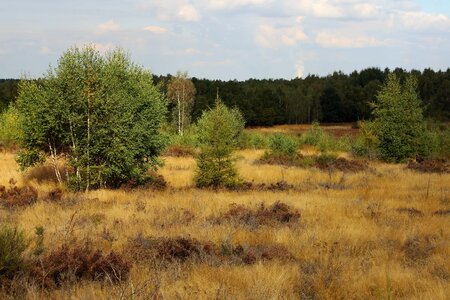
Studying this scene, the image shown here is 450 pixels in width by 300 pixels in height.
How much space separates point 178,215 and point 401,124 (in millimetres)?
19526

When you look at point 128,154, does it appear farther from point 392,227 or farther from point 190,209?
point 392,227

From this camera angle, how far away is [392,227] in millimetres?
10055

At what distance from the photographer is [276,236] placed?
912cm

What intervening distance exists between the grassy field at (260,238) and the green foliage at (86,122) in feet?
4.17

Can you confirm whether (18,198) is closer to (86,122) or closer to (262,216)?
(86,122)

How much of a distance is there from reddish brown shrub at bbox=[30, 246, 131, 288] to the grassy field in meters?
0.15

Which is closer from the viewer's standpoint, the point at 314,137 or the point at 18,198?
the point at 18,198

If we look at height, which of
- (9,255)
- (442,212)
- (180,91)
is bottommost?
(442,212)

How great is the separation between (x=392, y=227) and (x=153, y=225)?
531 cm

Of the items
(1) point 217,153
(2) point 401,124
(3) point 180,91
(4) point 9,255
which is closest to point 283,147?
(2) point 401,124

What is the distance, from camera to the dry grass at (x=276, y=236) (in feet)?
18.3

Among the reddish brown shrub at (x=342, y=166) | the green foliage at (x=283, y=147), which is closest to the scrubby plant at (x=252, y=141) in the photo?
the green foliage at (x=283, y=147)

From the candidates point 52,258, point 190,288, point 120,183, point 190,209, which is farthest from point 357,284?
point 120,183

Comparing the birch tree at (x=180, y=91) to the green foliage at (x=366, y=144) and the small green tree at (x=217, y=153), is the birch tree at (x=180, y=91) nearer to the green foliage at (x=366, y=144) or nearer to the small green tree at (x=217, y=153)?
the green foliage at (x=366, y=144)
